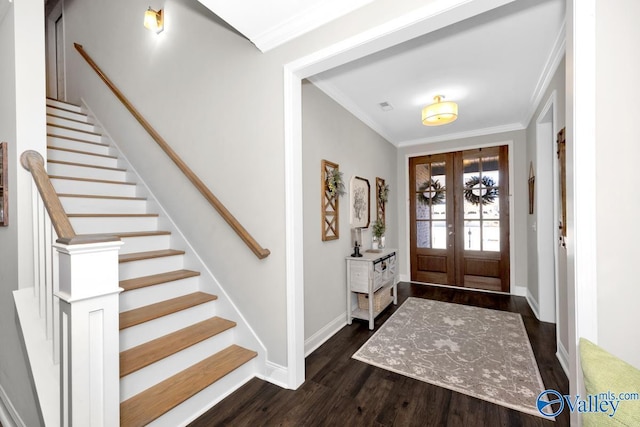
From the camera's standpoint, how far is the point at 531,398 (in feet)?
6.22

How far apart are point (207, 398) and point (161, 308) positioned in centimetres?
71

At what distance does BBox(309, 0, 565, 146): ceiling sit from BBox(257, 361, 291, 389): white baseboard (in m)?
2.66

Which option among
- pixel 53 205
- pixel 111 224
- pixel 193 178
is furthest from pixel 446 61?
pixel 111 224

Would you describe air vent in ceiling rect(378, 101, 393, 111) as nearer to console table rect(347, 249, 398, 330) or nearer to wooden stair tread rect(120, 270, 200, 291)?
console table rect(347, 249, 398, 330)

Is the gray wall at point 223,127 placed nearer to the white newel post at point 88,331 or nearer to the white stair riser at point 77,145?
the white stair riser at point 77,145

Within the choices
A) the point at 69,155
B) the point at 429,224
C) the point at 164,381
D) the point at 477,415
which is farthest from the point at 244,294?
the point at 429,224

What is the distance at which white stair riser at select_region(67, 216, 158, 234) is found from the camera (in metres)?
2.35

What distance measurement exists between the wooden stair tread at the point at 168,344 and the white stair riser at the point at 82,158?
2.35m

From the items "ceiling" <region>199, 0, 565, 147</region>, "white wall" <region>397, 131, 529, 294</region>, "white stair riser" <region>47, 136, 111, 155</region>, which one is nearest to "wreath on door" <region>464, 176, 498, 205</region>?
"white wall" <region>397, 131, 529, 294</region>

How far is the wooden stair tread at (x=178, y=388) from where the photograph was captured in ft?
4.88

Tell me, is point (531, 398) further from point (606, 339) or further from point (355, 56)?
point (355, 56)

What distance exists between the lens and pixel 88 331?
108 cm

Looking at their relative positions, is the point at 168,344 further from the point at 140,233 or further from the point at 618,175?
the point at 618,175

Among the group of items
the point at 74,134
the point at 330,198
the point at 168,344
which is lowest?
the point at 168,344
